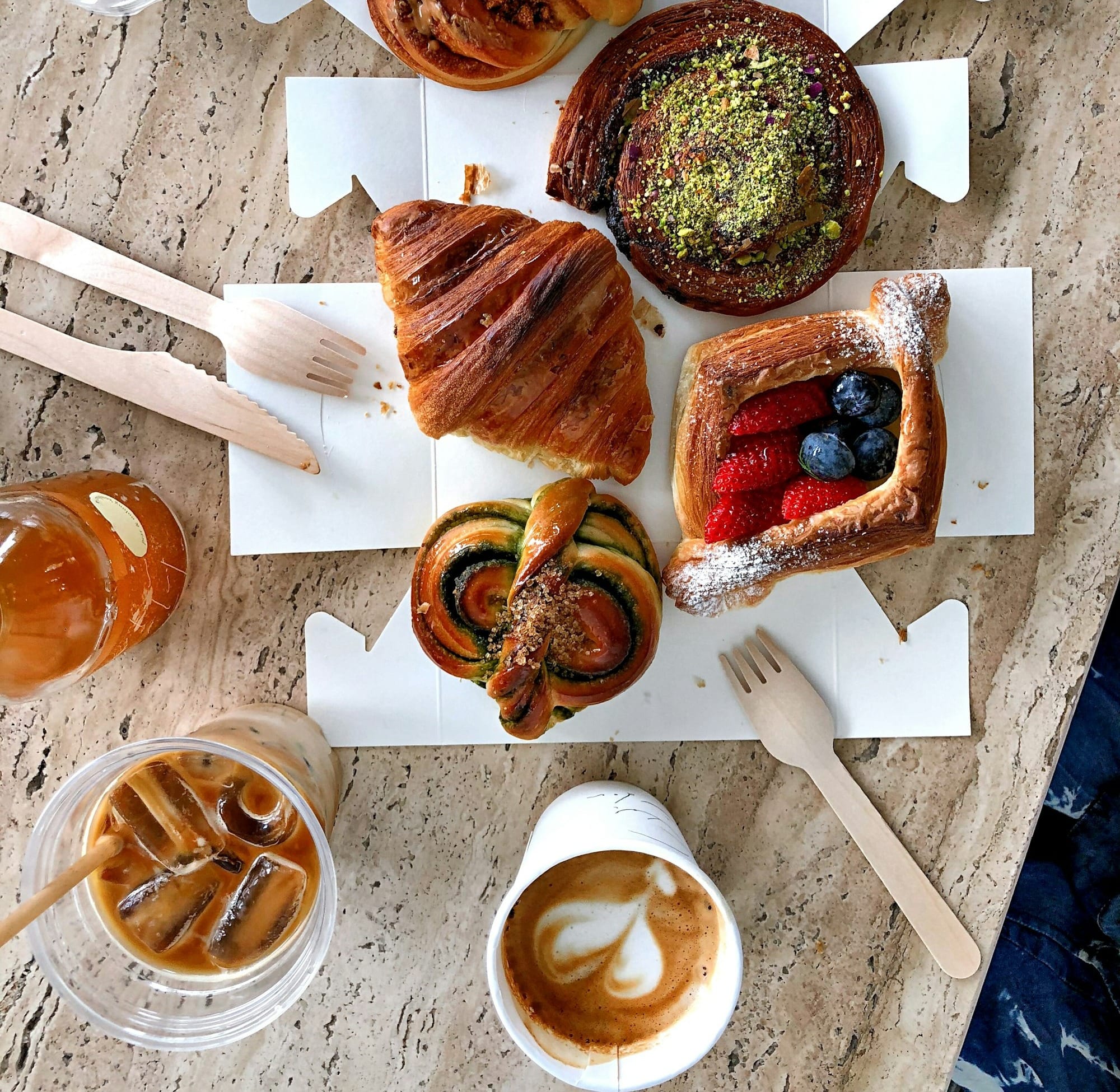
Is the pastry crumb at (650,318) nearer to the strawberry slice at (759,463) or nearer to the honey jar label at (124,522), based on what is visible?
the strawberry slice at (759,463)

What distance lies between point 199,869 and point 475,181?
1013 millimetres

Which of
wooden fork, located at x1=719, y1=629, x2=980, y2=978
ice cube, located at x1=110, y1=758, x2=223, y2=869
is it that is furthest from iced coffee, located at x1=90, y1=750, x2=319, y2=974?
wooden fork, located at x1=719, y1=629, x2=980, y2=978

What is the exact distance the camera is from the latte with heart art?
1229 mm

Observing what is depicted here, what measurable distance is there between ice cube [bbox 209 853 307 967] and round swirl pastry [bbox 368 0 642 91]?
1079 mm

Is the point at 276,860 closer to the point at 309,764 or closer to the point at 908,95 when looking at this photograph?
the point at 309,764

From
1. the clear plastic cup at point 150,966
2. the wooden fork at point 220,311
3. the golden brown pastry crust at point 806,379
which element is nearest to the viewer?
the clear plastic cup at point 150,966

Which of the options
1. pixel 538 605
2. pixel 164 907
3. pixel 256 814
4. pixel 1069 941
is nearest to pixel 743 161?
pixel 538 605

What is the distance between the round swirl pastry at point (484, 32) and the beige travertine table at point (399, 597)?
101 mm

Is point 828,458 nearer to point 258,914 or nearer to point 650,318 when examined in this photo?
point 650,318

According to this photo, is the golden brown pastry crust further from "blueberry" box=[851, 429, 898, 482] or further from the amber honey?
the amber honey

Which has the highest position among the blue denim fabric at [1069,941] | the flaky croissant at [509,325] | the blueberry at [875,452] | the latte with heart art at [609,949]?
the flaky croissant at [509,325]

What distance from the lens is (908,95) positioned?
51.3 inches

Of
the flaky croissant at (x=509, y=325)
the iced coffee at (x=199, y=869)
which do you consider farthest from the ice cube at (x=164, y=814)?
the flaky croissant at (x=509, y=325)

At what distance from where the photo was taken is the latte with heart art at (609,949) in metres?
1.23
